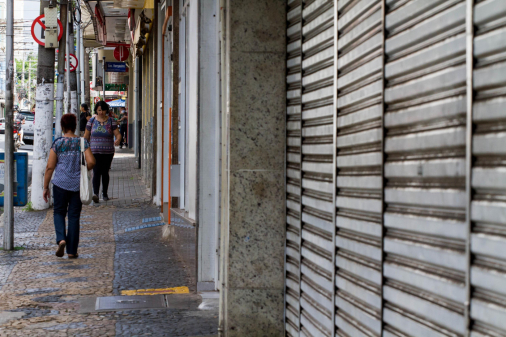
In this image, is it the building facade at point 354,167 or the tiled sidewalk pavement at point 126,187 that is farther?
the tiled sidewalk pavement at point 126,187

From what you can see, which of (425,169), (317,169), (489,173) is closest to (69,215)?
(317,169)

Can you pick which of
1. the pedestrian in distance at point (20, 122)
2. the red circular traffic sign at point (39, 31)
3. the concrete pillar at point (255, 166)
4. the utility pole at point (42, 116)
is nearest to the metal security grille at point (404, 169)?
the concrete pillar at point (255, 166)

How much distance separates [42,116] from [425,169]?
11606 mm

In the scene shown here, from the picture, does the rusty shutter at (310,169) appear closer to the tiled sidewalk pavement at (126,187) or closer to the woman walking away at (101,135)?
the woman walking away at (101,135)

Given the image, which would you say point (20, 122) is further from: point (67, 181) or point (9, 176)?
point (67, 181)

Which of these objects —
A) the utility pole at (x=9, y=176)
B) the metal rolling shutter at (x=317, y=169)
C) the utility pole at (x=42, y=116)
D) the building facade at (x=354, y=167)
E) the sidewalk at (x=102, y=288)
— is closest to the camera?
the building facade at (x=354, y=167)

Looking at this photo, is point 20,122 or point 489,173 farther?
point 20,122

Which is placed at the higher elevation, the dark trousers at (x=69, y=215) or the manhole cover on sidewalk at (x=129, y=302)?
the dark trousers at (x=69, y=215)

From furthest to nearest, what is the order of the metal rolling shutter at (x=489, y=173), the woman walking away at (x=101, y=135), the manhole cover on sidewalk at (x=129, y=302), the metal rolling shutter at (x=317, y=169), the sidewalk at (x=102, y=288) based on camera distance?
the woman walking away at (x=101, y=135), the manhole cover on sidewalk at (x=129, y=302), the sidewalk at (x=102, y=288), the metal rolling shutter at (x=317, y=169), the metal rolling shutter at (x=489, y=173)

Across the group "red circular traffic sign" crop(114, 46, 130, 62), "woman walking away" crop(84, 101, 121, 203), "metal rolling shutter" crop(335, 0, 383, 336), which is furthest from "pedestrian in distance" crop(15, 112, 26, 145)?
"metal rolling shutter" crop(335, 0, 383, 336)

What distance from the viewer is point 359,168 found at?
350cm

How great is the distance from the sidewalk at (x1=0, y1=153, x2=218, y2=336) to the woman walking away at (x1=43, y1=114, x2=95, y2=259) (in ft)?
0.94

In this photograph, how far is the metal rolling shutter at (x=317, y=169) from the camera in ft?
13.4

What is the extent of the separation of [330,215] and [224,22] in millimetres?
2017
